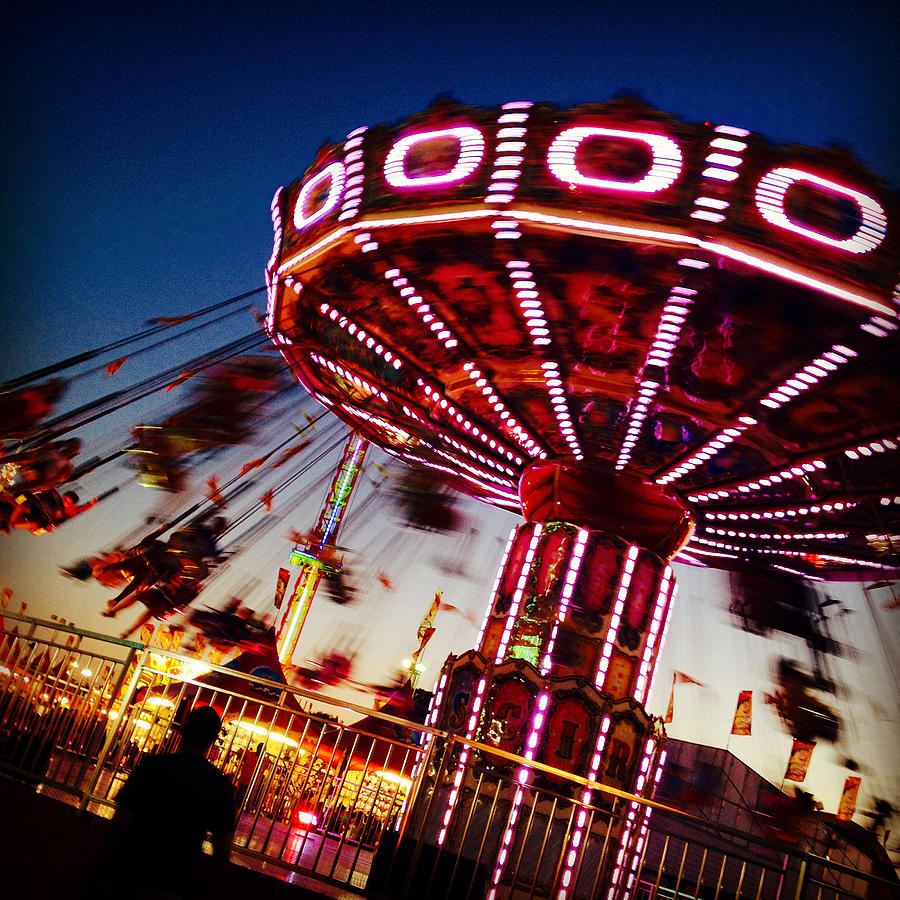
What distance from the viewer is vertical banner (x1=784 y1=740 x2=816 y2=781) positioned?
1986 cm

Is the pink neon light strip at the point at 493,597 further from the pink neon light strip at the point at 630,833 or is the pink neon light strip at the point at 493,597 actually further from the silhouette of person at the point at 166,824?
the silhouette of person at the point at 166,824

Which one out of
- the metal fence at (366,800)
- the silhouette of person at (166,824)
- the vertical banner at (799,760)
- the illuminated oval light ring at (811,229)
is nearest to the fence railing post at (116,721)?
the metal fence at (366,800)

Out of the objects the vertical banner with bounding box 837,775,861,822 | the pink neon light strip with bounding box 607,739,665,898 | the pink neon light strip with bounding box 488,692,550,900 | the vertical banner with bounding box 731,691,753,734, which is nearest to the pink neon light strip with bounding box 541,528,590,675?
the pink neon light strip with bounding box 488,692,550,900

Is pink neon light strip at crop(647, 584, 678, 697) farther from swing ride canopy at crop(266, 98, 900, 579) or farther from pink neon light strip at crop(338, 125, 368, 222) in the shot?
pink neon light strip at crop(338, 125, 368, 222)

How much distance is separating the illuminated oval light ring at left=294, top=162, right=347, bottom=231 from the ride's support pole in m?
18.3

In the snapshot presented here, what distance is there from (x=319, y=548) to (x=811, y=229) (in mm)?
29796

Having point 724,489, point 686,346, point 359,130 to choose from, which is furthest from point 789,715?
point 359,130

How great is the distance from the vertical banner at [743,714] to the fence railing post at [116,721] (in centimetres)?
1598

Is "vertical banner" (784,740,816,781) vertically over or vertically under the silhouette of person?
over

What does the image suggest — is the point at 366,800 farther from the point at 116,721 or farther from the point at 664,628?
the point at 664,628

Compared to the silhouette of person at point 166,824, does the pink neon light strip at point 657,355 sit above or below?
above

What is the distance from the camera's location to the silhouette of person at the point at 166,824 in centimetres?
323

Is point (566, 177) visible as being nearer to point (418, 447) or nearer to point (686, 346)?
point (686, 346)

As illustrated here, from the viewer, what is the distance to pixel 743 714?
747 inches
